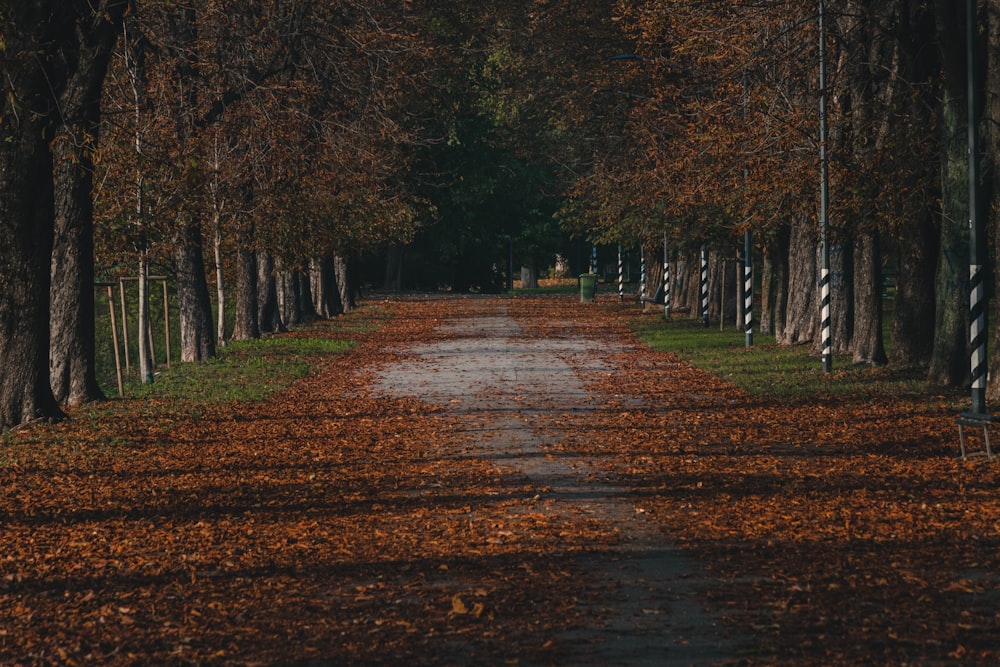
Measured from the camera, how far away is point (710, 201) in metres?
32.8

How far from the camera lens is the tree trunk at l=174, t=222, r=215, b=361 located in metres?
28.9

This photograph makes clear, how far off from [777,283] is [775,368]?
381 inches

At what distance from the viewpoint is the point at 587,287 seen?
6372cm

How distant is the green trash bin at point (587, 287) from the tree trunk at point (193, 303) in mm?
34909

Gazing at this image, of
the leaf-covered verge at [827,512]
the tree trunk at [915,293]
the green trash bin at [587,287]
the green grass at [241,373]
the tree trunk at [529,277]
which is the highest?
the tree trunk at [915,293]

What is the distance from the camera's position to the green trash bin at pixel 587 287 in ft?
207

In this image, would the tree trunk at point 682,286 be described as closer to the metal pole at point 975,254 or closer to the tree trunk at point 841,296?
the tree trunk at point 841,296

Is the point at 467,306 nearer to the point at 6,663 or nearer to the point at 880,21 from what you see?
the point at 880,21

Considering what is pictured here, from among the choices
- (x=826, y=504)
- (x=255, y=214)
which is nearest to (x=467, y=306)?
(x=255, y=214)

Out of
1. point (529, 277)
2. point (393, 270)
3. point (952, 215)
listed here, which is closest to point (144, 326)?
point (952, 215)

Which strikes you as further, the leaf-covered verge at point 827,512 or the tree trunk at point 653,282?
the tree trunk at point 653,282

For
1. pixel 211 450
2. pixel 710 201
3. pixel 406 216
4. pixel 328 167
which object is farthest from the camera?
pixel 406 216

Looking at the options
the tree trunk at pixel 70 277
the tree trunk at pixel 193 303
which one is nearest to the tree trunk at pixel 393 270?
the tree trunk at pixel 193 303

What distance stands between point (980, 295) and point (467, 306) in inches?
1782
